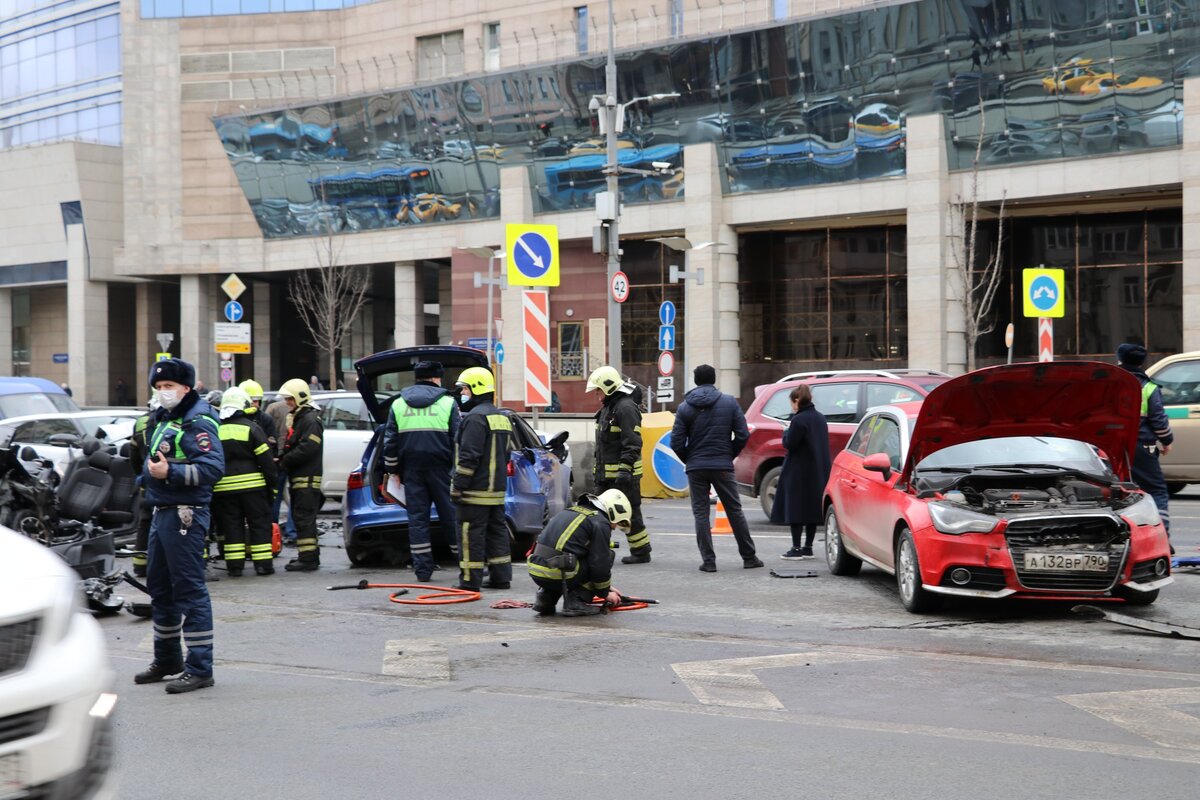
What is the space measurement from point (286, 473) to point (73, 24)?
57703 mm

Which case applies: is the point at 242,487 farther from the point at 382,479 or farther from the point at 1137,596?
the point at 1137,596

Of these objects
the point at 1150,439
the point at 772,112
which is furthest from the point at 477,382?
the point at 772,112

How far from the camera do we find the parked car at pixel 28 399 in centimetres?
2203

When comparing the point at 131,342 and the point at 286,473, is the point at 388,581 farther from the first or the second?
the point at 131,342

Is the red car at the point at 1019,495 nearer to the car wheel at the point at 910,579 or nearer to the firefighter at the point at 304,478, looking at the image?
the car wheel at the point at 910,579

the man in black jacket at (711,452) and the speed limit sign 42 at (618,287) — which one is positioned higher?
the speed limit sign 42 at (618,287)

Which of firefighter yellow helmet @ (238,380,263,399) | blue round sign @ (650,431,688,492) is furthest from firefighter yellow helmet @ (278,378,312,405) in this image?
blue round sign @ (650,431,688,492)

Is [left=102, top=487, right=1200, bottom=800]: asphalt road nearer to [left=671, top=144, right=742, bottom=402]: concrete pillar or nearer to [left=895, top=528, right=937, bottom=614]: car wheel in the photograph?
[left=895, top=528, right=937, bottom=614]: car wheel

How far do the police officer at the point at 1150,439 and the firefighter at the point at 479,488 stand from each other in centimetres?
531

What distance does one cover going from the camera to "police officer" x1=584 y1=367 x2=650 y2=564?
12.8 metres

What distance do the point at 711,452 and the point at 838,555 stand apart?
1.49 meters

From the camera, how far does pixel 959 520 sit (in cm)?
927

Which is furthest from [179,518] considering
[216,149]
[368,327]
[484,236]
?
[368,327]

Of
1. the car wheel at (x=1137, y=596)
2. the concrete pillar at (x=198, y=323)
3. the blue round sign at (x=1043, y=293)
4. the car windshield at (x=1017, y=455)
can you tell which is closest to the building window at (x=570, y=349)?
the concrete pillar at (x=198, y=323)
